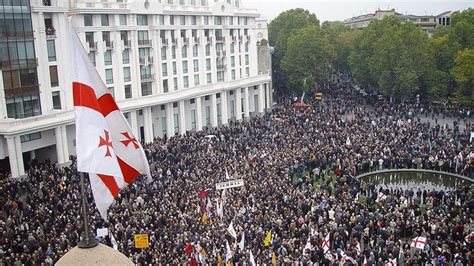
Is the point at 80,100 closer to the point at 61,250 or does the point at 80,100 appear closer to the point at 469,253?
the point at 61,250

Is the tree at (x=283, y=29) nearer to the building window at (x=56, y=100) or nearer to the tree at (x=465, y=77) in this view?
the tree at (x=465, y=77)

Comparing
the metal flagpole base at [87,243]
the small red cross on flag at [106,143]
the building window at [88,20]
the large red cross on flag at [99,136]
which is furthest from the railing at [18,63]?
→ the metal flagpole base at [87,243]

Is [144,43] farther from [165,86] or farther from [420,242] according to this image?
[420,242]

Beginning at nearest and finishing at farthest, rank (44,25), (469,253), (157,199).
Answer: (469,253)
(157,199)
(44,25)

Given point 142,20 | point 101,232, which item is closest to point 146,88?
point 142,20

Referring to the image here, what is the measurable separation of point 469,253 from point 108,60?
3411cm

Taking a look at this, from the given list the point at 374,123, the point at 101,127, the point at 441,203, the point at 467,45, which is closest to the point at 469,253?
the point at 441,203

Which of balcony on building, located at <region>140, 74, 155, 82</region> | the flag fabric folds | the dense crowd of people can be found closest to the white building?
balcony on building, located at <region>140, 74, 155, 82</region>

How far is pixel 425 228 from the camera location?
23266 mm

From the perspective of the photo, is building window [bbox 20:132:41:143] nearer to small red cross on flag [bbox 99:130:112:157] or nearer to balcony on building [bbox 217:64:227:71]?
balcony on building [bbox 217:64:227:71]

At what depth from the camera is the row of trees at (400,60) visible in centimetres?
5900

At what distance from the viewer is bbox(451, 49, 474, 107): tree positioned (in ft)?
176

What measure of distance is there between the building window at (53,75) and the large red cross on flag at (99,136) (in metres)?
32.5


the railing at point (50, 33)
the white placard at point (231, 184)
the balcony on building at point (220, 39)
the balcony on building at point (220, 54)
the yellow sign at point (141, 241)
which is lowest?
the yellow sign at point (141, 241)
